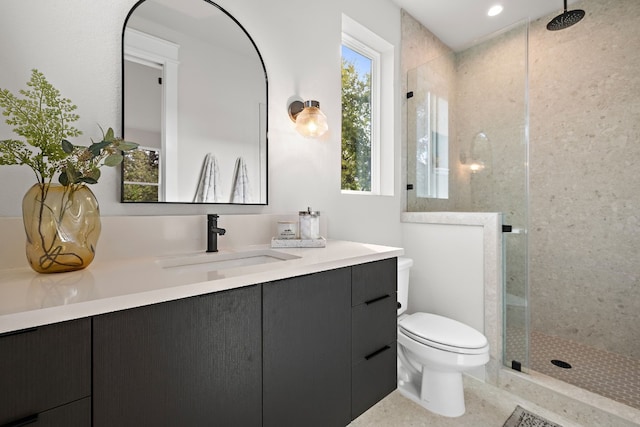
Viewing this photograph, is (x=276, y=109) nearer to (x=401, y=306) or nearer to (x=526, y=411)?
(x=401, y=306)

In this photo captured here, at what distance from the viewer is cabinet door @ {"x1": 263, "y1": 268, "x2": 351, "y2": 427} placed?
91 cm

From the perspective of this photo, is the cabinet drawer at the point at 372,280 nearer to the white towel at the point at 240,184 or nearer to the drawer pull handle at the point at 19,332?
the white towel at the point at 240,184

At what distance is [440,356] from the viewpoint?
152 centimetres

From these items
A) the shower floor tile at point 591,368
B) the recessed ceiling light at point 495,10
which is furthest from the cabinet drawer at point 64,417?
the recessed ceiling light at point 495,10

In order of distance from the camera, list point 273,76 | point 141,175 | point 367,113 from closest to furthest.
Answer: point 141,175, point 273,76, point 367,113

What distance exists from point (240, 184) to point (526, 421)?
1903 millimetres

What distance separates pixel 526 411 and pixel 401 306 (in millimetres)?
828

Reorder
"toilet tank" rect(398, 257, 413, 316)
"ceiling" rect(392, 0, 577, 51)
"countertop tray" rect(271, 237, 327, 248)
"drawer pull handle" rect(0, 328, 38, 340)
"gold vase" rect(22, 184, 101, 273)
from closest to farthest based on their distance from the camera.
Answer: "drawer pull handle" rect(0, 328, 38, 340) → "gold vase" rect(22, 184, 101, 273) → "countertop tray" rect(271, 237, 327, 248) → "toilet tank" rect(398, 257, 413, 316) → "ceiling" rect(392, 0, 577, 51)

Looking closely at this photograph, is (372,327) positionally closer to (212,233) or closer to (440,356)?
(440,356)

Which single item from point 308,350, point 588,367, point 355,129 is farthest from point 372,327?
point 588,367

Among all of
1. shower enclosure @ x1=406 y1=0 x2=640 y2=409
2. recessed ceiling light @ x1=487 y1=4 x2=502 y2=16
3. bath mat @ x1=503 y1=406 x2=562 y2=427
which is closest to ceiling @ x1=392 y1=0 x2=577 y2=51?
recessed ceiling light @ x1=487 y1=4 x2=502 y2=16

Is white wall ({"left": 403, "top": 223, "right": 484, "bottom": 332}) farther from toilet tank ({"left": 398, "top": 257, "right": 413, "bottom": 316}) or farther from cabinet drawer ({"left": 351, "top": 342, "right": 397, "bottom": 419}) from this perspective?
cabinet drawer ({"left": 351, "top": 342, "right": 397, "bottom": 419})

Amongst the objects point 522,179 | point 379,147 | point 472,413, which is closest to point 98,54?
point 379,147

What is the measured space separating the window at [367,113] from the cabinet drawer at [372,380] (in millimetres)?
1156
